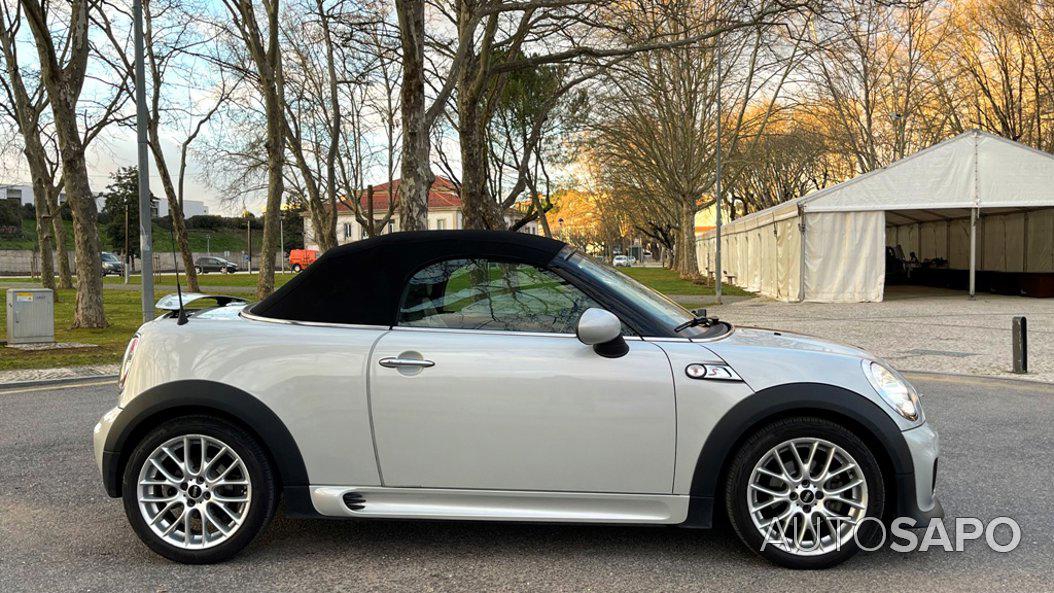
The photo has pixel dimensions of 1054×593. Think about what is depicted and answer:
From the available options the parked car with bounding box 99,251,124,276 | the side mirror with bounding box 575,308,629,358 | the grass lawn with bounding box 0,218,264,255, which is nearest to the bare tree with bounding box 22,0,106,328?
the side mirror with bounding box 575,308,629,358

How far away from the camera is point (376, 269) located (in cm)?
369

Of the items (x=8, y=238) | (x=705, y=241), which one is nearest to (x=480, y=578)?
(x=705, y=241)

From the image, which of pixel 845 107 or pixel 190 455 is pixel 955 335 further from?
pixel 845 107

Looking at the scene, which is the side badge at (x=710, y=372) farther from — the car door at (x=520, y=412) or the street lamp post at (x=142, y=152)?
the street lamp post at (x=142, y=152)

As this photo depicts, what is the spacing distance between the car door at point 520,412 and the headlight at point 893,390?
0.94 m

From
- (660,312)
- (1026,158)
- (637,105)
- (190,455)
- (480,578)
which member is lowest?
(480,578)

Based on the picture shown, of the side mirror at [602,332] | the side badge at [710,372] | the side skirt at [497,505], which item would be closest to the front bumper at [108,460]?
the side skirt at [497,505]

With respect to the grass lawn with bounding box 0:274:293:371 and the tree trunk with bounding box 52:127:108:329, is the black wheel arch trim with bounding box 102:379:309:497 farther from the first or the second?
the tree trunk with bounding box 52:127:108:329

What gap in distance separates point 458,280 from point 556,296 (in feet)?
1.53

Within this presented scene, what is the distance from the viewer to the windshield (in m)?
3.64

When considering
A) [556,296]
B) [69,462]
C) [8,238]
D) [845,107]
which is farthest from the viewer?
[8,238]

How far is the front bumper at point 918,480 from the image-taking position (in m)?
3.34

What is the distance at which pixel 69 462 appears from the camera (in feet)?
17.8

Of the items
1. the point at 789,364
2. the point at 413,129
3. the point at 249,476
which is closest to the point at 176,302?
the point at 249,476
